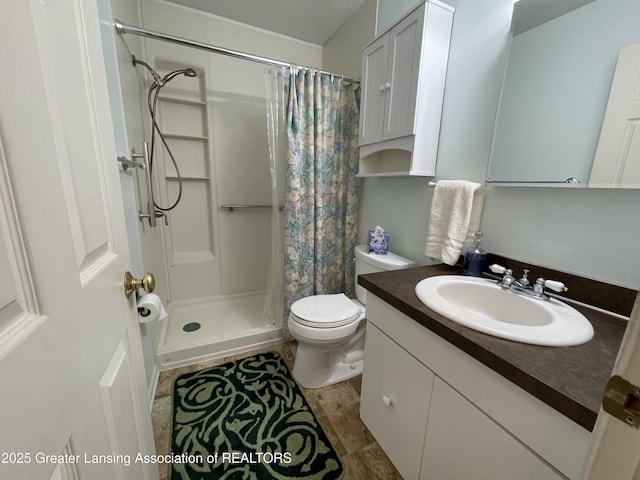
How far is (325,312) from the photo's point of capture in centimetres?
142

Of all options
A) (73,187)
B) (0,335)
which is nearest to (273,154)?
(73,187)

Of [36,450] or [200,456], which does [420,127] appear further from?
[200,456]

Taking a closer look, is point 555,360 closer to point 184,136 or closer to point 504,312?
point 504,312

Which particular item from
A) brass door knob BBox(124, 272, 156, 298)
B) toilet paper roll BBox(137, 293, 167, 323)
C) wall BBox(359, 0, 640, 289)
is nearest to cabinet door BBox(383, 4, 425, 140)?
wall BBox(359, 0, 640, 289)

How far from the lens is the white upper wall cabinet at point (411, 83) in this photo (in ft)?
3.95

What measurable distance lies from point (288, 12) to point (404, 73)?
46.4 inches

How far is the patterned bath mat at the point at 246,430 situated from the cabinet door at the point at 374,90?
1.59m

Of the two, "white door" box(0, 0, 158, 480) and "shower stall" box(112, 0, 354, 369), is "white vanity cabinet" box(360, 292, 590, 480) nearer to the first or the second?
"white door" box(0, 0, 158, 480)

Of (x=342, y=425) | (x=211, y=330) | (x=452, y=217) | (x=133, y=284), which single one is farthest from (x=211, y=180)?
(x=342, y=425)

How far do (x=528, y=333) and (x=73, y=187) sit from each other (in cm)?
105

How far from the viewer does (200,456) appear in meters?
1.12

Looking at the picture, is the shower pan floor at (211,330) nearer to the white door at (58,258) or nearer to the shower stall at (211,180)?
the shower stall at (211,180)

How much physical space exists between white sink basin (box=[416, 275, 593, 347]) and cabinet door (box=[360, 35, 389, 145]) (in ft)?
3.04

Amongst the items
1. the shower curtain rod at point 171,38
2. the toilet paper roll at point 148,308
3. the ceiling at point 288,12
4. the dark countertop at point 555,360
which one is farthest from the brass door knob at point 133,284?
the ceiling at point 288,12
